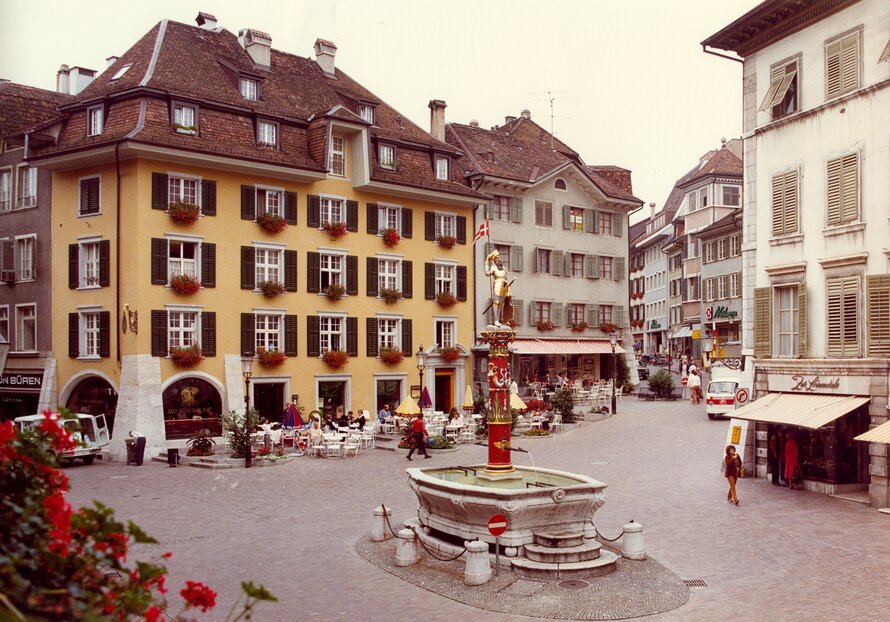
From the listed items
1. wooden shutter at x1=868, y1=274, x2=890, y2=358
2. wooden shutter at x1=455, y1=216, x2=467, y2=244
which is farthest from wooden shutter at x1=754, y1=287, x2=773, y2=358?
wooden shutter at x1=455, y1=216, x2=467, y2=244

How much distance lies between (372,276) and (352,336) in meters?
2.87

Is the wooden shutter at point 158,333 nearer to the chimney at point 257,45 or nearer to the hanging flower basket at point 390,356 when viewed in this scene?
the hanging flower basket at point 390,356

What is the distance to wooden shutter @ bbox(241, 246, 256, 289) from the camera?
36125mm

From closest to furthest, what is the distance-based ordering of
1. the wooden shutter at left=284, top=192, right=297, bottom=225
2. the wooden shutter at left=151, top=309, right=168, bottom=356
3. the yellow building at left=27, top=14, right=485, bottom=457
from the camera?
the wooden shutter at left=151, top=309, right=168, bottom=356
the yellow building at left=27, top=14, right=485, bottom=457
the wooden shutter at left=284, top=192, right=297, bottom=225

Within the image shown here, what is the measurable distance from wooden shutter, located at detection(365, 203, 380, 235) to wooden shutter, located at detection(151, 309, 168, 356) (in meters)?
10.8

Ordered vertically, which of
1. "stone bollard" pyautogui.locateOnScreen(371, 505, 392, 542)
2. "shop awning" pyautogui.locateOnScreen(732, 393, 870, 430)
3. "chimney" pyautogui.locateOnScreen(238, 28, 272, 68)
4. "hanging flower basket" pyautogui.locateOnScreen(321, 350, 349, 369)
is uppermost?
"chimney" pyautogui.locateOnScreen(238, 28, 272, 68)

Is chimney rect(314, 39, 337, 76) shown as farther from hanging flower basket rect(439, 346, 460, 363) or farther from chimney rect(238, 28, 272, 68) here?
hanging flower basket rect(439, 346, 460, 363)

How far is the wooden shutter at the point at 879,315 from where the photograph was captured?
2108 centimetres

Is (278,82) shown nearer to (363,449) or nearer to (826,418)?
(363,449)

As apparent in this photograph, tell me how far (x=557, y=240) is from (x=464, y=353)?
9.81m

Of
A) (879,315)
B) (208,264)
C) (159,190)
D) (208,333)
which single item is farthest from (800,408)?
(159,190)

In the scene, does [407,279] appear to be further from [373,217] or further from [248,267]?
[248,267]

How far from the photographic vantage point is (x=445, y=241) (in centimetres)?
4384

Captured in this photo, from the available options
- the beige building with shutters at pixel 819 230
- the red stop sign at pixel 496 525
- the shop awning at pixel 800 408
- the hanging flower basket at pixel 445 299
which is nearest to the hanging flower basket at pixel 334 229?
the hanging flower basket at pixel 445 299
